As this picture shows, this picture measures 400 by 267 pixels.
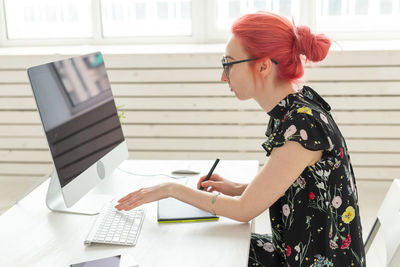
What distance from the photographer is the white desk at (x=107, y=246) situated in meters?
1.29

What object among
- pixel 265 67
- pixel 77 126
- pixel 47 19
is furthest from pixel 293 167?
pixel 47 19

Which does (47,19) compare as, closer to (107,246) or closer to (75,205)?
(75,205)

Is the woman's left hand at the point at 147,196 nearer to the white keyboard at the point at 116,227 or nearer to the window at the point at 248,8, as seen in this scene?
the white keyboard at the point at 116,227

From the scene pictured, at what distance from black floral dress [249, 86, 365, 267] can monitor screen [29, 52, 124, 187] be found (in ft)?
1.90

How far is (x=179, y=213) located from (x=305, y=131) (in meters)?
0.45

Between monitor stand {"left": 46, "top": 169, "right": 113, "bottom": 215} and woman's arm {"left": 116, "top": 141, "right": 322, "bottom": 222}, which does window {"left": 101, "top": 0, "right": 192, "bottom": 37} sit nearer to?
monitor stand {"left": 46, "top": 169, "right": 113, "bottom": 215}

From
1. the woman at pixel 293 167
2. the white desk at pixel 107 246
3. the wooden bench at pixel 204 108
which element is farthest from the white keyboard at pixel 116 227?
the wooden bench at pixel 204 108

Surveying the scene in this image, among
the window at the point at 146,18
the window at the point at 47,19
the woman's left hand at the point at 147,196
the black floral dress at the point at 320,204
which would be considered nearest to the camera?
the black floral dress at the point at 320,204

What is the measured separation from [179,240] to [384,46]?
8.19ft

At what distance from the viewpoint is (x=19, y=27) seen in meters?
Answer: 3.94

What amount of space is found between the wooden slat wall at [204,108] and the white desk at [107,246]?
1845mm

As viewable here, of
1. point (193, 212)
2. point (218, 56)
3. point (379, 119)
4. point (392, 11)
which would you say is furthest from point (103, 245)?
point (392, 11)

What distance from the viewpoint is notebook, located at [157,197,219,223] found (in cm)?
149

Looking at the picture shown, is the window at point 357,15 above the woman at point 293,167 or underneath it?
above
